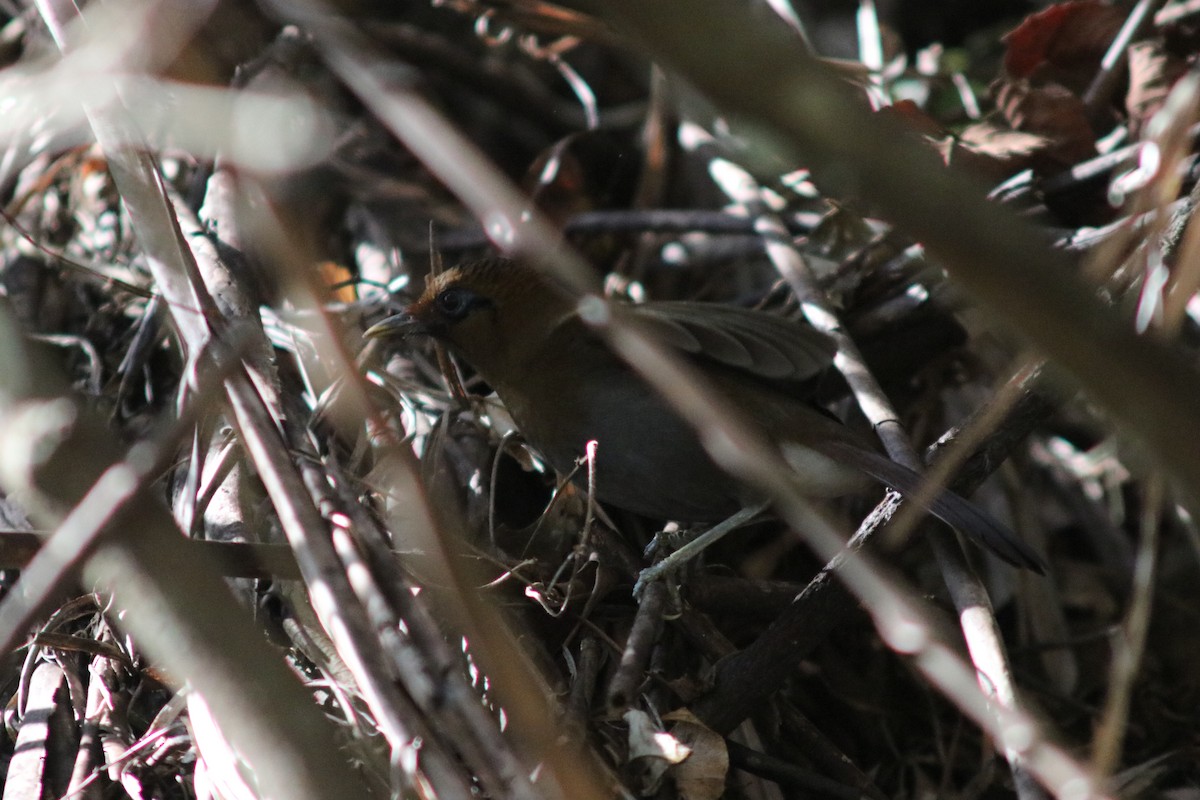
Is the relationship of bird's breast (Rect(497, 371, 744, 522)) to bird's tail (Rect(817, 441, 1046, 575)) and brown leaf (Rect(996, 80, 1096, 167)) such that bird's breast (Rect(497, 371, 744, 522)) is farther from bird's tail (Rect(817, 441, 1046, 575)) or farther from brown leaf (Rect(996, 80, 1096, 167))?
brown leaf (Rect(996, 80, 1096, 167))

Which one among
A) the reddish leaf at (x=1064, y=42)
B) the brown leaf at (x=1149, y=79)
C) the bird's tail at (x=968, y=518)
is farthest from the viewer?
the reddish leaf at (x=1064, y=42)

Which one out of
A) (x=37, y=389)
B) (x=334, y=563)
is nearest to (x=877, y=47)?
(x=334, y=563)

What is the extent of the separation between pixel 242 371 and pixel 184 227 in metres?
1.24

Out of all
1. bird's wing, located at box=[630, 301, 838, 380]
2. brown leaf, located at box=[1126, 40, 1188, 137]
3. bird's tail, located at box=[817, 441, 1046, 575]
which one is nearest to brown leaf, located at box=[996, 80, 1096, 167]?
brown leaf, located at box=[1126, 40, 1188, 137]

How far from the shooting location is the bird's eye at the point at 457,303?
3.34m

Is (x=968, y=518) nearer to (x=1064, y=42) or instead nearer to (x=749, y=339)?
(x=749, y=339)

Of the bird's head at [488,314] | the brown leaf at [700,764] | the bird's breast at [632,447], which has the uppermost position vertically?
the bird's head at [488,314]

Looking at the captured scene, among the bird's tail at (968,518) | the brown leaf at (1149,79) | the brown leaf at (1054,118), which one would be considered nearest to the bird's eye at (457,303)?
the bird's tail at (968,518)

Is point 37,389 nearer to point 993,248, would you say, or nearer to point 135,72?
point 993,248

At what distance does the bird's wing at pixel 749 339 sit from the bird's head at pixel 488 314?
1.41 ft

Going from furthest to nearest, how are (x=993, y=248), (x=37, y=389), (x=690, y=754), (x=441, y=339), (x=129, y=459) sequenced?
(x=441, y=339) → (x=690, y=754) → (x=37, y=389) → (x=129, y=459) → (x=993, y=248)

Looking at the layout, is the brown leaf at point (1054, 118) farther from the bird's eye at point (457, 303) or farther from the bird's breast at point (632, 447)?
the bird's eye at point (457, 303)

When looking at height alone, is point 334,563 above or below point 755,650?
above

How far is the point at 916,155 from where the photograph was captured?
1106mm
